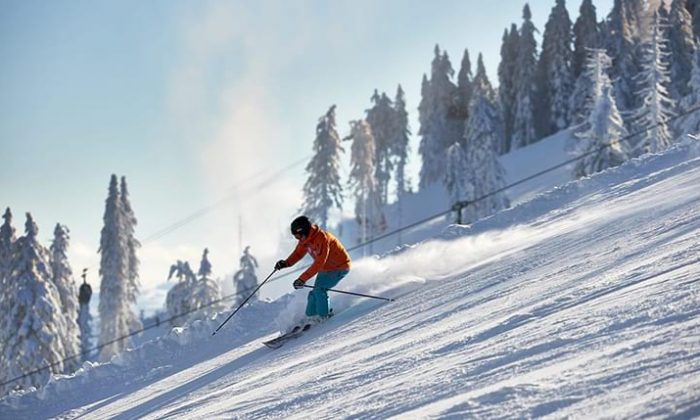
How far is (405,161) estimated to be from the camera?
7894cm

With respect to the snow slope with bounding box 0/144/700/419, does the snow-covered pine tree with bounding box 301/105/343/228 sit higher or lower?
higher

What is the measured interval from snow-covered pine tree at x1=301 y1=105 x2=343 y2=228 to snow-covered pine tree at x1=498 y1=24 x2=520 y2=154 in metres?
26.4

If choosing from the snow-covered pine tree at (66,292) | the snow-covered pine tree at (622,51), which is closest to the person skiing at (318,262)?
the snow-covered pine tree at (66,292)

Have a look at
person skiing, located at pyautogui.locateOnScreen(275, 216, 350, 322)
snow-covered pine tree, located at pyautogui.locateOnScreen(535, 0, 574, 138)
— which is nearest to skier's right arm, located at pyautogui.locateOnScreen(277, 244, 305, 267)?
person skiing, located at pyautogui.locateOnScreen(275, 216, 350, 322)

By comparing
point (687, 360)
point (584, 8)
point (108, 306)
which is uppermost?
point (584, 8)

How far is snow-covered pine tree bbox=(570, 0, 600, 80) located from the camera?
65750 millimetres

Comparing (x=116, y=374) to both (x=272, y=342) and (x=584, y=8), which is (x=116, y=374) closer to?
(x=272, y=342)

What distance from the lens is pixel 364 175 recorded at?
208 ft

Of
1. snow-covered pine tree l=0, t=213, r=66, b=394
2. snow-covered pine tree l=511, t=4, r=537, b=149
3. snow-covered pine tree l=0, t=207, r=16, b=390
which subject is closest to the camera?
snow-covered pine tree l=0, t=213, r=66, b=394

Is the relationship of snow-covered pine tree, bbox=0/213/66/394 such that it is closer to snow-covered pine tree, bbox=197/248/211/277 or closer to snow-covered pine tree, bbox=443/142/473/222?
snow-covered pine tree, bbox=197/248/211/277

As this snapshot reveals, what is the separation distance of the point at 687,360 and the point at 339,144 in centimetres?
4807

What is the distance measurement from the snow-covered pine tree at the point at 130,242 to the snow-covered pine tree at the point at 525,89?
3693cm

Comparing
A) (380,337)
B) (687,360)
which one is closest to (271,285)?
(380,337)

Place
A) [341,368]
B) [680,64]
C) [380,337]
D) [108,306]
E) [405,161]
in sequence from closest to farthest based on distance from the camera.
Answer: [341,368], [380,337], [108,306], [680,64], [405,161]
